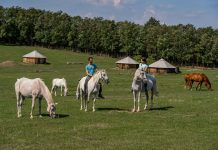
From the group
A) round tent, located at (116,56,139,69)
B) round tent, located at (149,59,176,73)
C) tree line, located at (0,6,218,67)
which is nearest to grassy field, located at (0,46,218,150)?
round tent, located at (149,59,176,73)

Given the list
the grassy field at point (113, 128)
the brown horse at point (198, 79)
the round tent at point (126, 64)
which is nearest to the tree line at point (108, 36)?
the round tent at point (126, 64)

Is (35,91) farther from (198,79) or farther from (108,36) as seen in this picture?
(108,36)

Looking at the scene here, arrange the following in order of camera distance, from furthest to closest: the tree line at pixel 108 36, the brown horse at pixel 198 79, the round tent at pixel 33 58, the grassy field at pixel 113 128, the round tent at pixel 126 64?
the tree line at pixel 108 36 → the round tent at pixel 33 58 → the round tent at pixel 126 64 → the brown horse at pixel 198 79 → the grassy field at pixel 113 128

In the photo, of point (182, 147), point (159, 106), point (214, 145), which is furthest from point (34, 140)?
point (159, 106)

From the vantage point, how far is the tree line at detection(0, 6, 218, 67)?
12438 centimetres

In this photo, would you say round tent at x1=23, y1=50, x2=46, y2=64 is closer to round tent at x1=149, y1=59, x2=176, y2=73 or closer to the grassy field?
round tent at x1=149, y1=59, x2=176, y2=73

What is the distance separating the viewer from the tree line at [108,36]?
12438 cm

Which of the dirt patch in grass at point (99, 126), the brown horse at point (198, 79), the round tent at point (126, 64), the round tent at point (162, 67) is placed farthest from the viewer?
the round tent at point (126, 64)

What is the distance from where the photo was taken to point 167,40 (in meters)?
125

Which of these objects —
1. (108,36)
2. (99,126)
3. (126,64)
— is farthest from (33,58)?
(99,126)

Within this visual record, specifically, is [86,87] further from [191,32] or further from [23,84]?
[191,32]

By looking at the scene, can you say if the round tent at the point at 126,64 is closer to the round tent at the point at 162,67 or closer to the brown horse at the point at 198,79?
the round tent at the point at 162,67

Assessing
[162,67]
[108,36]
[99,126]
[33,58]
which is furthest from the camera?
[108,36]

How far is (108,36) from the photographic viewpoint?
137 metres
